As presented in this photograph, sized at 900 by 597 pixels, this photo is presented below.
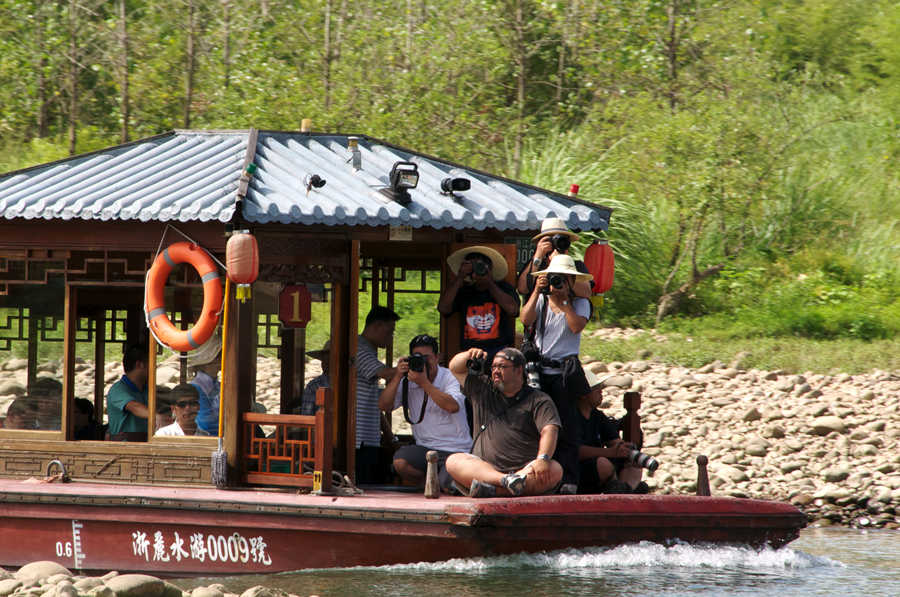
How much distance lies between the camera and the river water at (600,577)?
7.78 m

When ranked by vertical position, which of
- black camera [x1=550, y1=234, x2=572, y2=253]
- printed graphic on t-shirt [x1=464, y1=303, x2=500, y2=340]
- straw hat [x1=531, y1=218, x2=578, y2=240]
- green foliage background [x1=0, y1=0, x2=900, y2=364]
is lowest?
printed graphic on t-shirt [x1=464, y1=303, x2=500, y2=340]

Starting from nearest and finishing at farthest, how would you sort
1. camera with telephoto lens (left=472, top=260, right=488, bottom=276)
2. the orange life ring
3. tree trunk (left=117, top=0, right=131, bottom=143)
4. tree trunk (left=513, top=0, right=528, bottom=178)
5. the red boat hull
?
the red boat hull → the orange life ring → camera with telephoto lens (left=472, top=260, right=488, bottom=276) → tree trunk (left=117, top=0, right=131, bottom=143) → tree trunk (left=513, top=0, right=528, bottom=178)

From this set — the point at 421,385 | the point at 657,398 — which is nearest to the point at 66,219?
the point at 421,385

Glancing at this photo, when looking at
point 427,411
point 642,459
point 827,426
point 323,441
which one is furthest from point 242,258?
point 827,426

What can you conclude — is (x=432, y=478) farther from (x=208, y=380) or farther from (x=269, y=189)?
(x=269, y=189)

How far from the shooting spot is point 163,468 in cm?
824

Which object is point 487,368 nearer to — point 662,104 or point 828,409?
point 828,409

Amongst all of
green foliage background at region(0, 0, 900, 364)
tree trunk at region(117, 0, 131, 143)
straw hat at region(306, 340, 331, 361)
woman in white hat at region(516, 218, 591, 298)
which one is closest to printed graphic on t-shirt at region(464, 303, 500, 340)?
woman in white hat at region(516, 218, 591, 298)

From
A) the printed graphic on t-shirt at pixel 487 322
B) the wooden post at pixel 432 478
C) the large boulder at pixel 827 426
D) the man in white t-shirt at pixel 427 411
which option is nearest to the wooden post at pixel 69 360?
the man in white t-shirt at pixel 427 411

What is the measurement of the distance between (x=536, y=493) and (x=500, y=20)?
42.6 feet

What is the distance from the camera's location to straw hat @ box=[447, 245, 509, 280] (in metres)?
8.55

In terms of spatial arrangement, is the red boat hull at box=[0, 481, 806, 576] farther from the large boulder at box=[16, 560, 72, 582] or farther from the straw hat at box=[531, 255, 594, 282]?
the straw hat at box=[531, 255, 594, 282]

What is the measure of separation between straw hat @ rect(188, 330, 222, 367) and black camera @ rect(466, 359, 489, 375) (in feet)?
5.53

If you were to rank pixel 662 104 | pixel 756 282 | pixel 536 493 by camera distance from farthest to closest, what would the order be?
pixel 662 104
pixel 756 282
pixel 536 493
